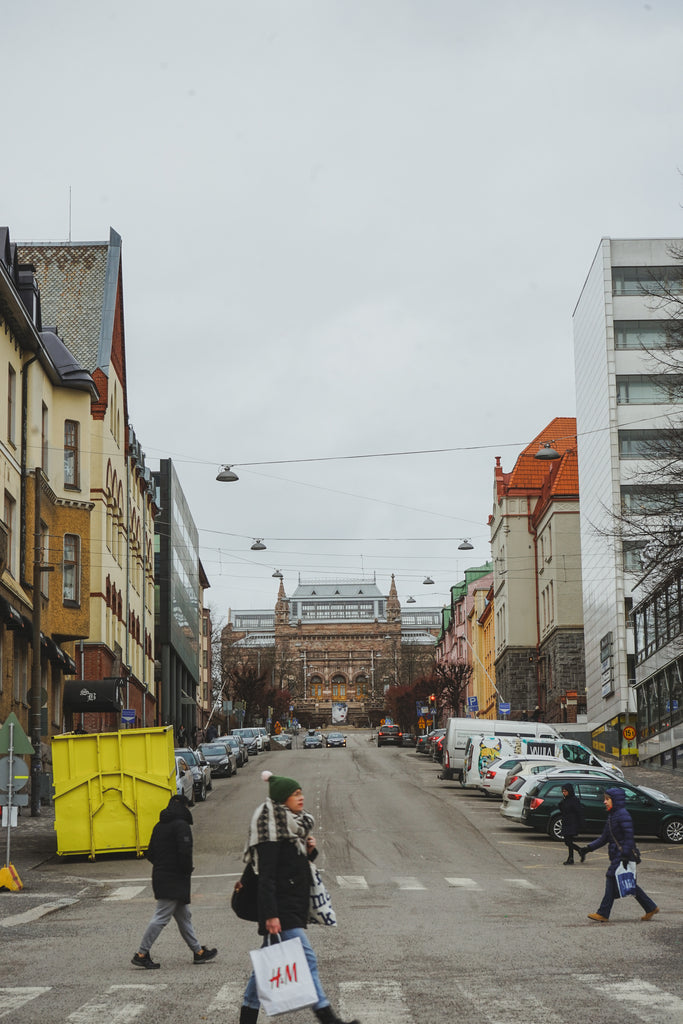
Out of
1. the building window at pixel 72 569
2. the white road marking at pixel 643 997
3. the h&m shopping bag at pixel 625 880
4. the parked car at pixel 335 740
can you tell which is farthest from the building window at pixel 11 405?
the parked car at pixel 335 740

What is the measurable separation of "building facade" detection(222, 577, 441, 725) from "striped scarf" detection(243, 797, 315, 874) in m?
159

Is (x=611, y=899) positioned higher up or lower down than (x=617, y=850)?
lower down

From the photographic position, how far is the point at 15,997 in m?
10.4

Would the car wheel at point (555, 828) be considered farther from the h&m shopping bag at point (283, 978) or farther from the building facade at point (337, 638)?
the building facade at point (337, 638)

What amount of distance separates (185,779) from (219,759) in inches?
655

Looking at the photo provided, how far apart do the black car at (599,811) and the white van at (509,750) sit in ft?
37.6

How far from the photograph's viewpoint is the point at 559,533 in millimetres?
70688

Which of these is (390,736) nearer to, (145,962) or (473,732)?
(473,732)

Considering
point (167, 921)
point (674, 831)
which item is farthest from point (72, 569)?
point (167, 921)

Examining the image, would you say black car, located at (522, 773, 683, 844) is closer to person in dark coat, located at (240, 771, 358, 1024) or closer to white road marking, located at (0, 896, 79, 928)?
white road marking, located at (0, 896, 79, 928)

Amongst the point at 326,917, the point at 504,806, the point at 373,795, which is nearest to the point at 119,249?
the point at 373,795

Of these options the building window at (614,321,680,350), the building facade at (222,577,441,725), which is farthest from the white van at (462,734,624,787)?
the building facade at (222,577,441,725)

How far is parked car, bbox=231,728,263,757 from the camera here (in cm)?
7556

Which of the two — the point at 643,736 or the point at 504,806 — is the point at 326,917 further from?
the point at 643,736
